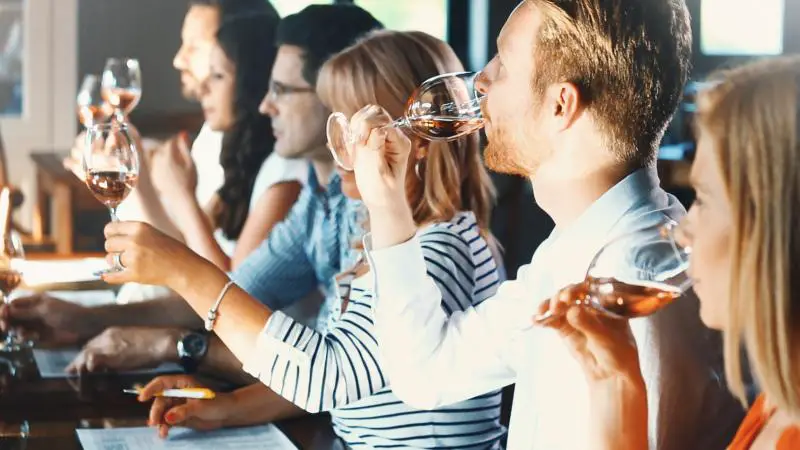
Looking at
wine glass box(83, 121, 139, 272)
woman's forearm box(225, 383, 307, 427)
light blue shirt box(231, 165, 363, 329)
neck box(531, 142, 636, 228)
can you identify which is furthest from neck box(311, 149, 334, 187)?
neck box(531, 142, 636, 228)

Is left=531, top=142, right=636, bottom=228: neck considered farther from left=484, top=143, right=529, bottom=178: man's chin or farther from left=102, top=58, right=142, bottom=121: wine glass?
left=102, top=58, right=142, bottom=121: wine glass

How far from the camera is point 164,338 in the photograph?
220cm

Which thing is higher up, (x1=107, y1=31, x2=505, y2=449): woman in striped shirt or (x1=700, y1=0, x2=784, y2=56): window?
(x1=700, y1=0, x2=784, y2=56): window

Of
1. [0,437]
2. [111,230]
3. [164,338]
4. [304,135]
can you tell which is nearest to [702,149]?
[111,230]

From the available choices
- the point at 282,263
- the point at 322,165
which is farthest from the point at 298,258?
→ the point at 322,165

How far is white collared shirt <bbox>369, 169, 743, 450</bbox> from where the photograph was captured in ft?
3.84

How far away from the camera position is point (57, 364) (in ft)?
7.13

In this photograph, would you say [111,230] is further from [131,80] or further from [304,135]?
[131,80]

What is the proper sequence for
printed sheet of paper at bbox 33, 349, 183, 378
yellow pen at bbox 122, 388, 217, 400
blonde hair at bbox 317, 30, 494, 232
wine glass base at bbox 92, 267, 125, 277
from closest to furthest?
1. wine glass base at bbox 92, 267, 125, 277
2. yellow pen at bbox 122, 388, 217, 400
3. blonde hair at bbox 317, 30, 494, 232
4. printed sheet of paper at bbox 33, 349, 183, 378

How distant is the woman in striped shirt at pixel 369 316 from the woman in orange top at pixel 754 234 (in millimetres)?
643

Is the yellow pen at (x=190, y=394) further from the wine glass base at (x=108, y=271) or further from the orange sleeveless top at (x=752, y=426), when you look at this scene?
the orange sleeveless top at (x=752, y=426)

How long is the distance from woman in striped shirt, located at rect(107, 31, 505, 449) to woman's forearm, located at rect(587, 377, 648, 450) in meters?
0.54

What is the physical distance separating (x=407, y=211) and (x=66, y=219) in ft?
9.87

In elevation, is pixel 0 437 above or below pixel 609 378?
below
